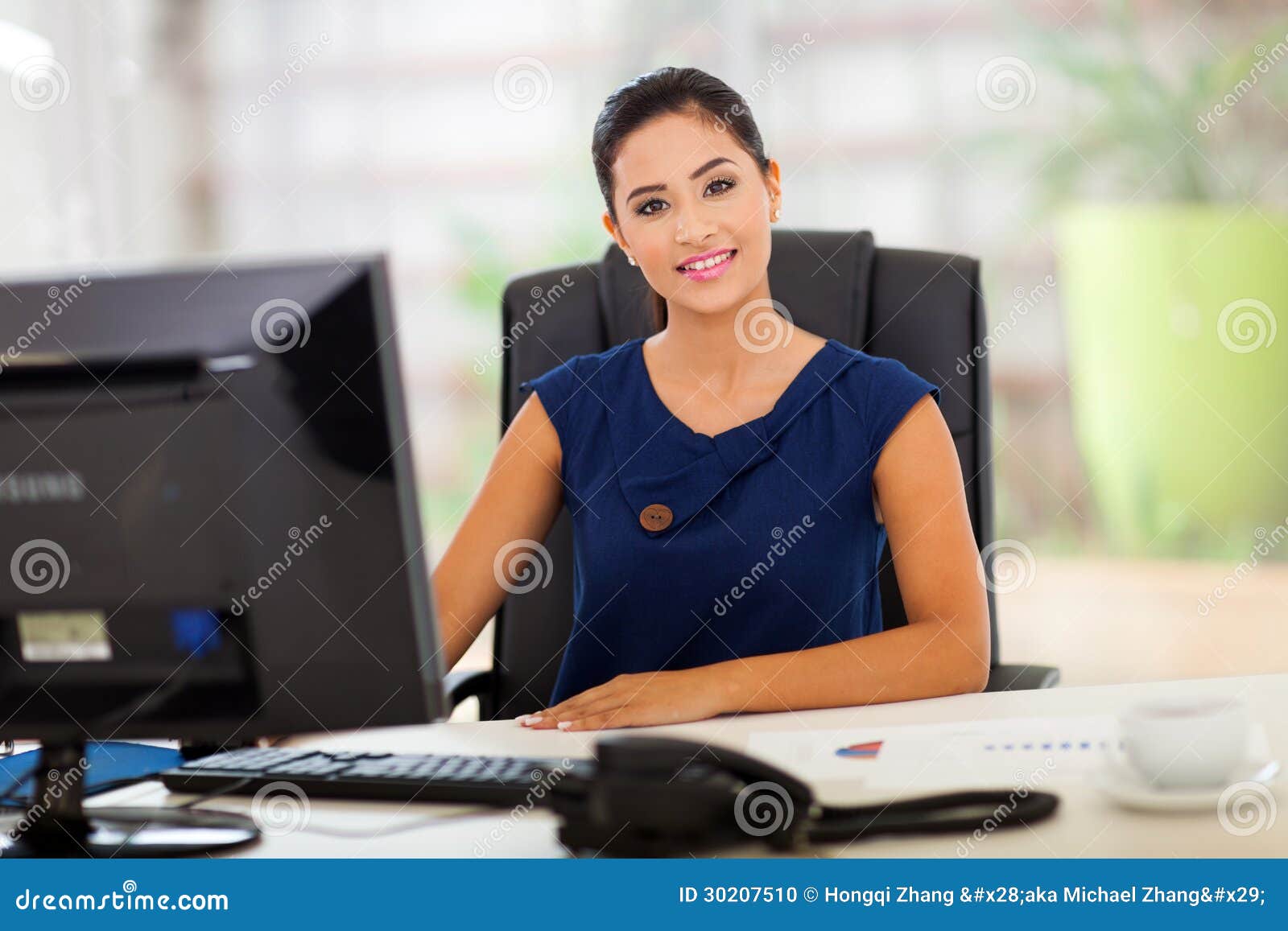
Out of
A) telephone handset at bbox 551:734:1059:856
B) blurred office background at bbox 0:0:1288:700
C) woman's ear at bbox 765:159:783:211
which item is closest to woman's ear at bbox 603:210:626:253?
woman's ear at bbox 765:159:783:211

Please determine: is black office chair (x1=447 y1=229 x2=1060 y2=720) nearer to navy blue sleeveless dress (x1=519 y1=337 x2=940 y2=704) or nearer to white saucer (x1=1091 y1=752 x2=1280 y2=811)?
navy blue sleeveless dress (x1=519 y1=337 x2=940 y2=704)

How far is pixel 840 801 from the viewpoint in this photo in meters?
0.94

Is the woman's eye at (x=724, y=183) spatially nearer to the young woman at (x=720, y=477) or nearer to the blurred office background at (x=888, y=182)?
the young woman at (x=720, y=477)

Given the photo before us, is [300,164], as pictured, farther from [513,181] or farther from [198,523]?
[198,523]

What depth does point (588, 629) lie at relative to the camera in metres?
1.64

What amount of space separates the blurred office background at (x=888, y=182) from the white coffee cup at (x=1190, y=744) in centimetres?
267

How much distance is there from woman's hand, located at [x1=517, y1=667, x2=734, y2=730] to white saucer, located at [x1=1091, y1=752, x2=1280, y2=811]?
39cm

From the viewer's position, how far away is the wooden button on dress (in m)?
1.59

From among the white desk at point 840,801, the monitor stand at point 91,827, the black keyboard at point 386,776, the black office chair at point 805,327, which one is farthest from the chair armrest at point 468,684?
the monitor stand at point 91,827

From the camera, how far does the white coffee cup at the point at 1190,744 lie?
0.93 metres

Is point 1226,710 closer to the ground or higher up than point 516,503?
closer to the ground

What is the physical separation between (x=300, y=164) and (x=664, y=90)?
3.12 metres

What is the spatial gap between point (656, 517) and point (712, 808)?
757 mm
